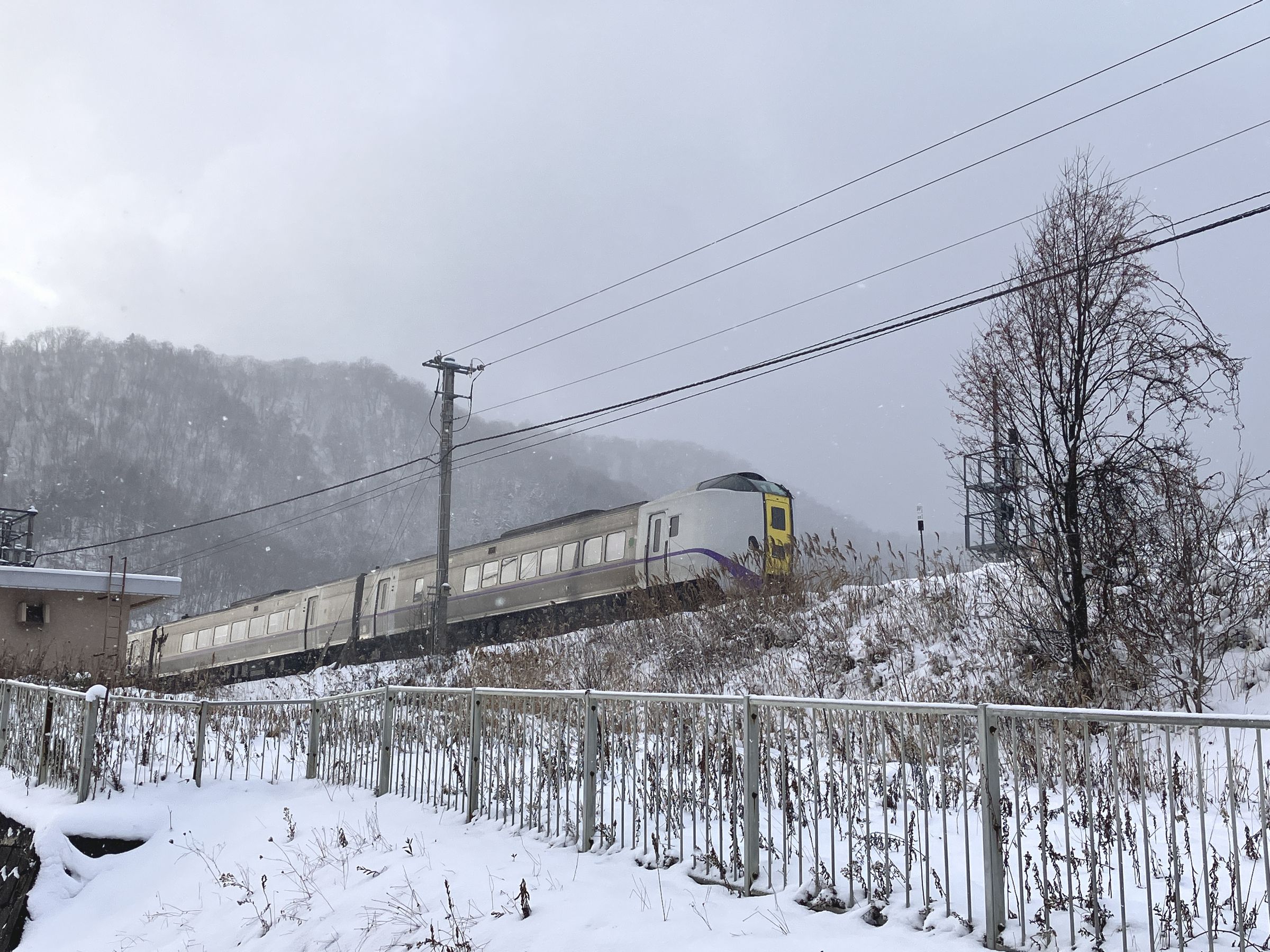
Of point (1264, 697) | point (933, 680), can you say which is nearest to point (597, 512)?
point (933, 680)

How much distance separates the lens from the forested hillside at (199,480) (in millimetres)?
140750

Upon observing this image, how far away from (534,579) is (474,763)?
595 inches

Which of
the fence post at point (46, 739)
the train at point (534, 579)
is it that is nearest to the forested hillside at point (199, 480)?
the train at point (534, 579)

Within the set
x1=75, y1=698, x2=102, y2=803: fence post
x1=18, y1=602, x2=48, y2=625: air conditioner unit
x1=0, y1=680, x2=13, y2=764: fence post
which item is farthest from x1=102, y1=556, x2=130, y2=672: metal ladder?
x1=75, y1=698, x2=102, y2=803: fence post

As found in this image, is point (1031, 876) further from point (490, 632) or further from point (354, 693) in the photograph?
point (490, 632)

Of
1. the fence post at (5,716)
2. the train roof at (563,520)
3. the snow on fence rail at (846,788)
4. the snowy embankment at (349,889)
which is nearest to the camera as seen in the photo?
the snow on fence rail at (846,788)

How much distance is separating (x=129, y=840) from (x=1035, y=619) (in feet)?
35.4

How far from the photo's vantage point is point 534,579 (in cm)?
2356

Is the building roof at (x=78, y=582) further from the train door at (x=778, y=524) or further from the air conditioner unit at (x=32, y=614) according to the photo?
the train door at (x=778, y=524)

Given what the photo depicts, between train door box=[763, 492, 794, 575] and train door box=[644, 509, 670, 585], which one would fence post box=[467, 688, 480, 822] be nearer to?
train door box=[763, 492, 794, 575]

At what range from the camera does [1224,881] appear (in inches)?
216

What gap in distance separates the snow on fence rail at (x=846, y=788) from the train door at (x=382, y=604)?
17.0 meters

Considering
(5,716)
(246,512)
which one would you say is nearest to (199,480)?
(246,512)

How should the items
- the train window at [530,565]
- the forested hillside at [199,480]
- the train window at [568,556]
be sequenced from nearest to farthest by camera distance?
the train window at [568,556], the train window at [530,565], the forested hillside at [199,480]
